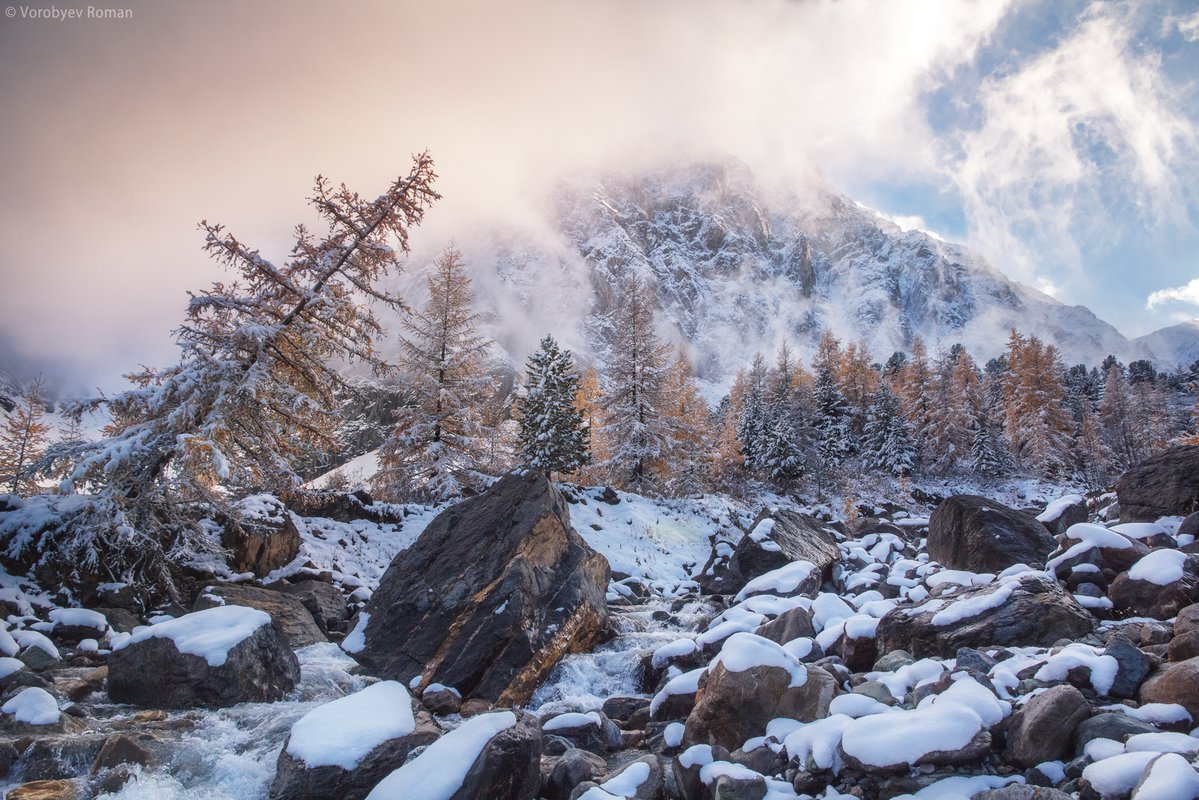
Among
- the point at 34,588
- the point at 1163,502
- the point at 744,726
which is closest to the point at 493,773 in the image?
the point at 744,726

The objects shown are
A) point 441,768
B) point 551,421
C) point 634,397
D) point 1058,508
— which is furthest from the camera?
point 634,397

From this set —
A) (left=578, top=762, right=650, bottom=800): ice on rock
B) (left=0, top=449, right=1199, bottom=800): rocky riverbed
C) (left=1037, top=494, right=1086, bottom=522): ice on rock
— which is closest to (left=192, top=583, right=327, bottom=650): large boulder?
(left=0, top=449, right=1199, bottom=800): rocky riverbed

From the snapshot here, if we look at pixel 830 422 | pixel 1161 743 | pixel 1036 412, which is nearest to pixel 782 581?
pixel 1161 743

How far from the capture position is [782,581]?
1216 centimetres

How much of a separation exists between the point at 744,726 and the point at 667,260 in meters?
199

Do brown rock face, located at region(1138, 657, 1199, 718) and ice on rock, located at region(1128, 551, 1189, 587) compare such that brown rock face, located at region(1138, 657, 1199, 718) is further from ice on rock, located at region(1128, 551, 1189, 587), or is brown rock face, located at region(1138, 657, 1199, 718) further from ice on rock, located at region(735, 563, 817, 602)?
ice on rock, located at region(735, 563, 817, 602)

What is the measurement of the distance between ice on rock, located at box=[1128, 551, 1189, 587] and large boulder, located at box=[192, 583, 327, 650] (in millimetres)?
12455

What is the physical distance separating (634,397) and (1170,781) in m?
29.3

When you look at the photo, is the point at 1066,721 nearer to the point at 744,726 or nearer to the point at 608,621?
the point at 744,726

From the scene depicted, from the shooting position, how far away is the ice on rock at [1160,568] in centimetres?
680

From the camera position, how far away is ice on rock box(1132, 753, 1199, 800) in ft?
10.6

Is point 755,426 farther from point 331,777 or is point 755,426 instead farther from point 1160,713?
point 331,777

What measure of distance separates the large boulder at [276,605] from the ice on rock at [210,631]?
2.01 m

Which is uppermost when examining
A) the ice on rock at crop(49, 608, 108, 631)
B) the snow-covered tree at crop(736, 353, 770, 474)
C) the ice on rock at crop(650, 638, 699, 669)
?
the snow-covered tree at crop(736, 353, 770, 474)
